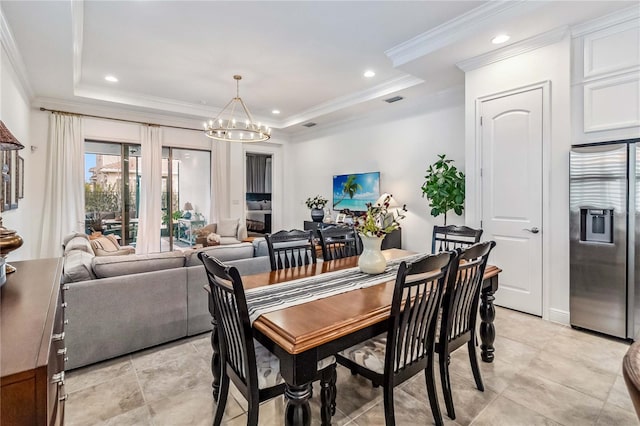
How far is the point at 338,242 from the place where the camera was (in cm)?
279

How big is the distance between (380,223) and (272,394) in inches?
45.7

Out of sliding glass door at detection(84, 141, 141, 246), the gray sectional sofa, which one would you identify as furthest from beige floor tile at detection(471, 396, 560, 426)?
sliding glass door at detection(84, 141, 141, 246)

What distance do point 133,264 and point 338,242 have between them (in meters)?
1.71

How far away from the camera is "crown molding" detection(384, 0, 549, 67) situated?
2744mm

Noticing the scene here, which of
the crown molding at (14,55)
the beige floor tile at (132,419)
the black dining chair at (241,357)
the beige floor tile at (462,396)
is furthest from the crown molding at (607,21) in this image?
the crown molding at (14,55)

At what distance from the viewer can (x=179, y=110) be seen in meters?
5.78

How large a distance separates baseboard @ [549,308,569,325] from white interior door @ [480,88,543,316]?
109mm

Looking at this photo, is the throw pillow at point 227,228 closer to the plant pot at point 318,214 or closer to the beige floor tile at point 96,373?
the plant pot at point 318,214

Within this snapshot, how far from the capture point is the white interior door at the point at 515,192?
3.25 meters

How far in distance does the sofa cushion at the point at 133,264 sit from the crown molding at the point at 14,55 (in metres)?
2.19

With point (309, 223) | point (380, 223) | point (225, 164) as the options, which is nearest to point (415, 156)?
point (309, 223)

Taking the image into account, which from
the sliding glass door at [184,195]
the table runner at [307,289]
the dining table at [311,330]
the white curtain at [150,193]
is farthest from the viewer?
the sliding glass door at [184,195]

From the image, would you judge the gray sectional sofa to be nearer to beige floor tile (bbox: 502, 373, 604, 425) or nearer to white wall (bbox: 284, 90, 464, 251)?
beige floor tile (bbox: 502, 373, 604, 425)

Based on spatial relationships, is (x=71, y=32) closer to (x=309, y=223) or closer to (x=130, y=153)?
(x=130, y=153)
